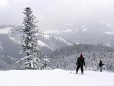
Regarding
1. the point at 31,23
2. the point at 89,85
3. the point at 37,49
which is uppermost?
the point at 31,23

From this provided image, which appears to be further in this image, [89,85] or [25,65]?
[25,65]

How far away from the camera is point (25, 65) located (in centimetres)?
4097

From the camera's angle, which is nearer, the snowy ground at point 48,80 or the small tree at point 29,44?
the snowy ground at point 48,80

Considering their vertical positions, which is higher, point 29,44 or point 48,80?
point 29,44

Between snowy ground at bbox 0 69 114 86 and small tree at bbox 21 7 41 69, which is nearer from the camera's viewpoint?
snowy ground at bbox 0 69 114 86

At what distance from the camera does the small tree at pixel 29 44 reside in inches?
1606

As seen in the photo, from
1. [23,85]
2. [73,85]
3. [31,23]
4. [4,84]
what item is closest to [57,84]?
[73,85]

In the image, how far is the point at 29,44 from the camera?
135ft

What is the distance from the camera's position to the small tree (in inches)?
1606

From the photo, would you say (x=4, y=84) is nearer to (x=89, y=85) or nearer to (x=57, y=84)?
(x=57, y=84)

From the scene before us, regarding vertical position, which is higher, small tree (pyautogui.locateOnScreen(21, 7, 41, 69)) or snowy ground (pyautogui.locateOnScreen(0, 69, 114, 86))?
small tree (pyautogui.locateOnScreen(21, 7, 41, 69))

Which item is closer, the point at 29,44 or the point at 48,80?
the point at 48,80

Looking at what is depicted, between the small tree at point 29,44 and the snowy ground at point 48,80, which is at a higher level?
the small tree at point 29,44

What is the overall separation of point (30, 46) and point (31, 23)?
3.76 metres
